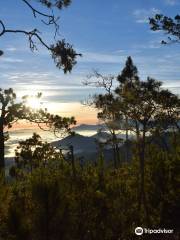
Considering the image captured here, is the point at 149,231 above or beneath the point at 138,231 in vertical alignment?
beneath

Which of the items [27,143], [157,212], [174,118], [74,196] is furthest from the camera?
[27,143]

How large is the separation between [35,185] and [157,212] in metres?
4.63

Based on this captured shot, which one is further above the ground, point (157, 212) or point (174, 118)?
point (174, 118)

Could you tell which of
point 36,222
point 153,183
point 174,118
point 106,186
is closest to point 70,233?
point 36,222

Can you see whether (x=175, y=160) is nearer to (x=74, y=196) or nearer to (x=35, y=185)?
(x=74, y=196)

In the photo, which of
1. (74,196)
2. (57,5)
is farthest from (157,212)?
(57,5)

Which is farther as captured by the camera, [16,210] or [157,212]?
[157,212]

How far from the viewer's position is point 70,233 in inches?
500

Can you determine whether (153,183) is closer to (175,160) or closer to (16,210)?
(175,160)

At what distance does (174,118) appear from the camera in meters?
42.6

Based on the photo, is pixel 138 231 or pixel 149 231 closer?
pixel 138 231

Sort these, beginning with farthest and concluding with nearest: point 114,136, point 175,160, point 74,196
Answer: point 114,136 < point 175,160 < point 74,196

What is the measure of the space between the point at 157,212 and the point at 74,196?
3.29m

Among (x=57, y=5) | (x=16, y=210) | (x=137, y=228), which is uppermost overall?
(x=57, y=5)
